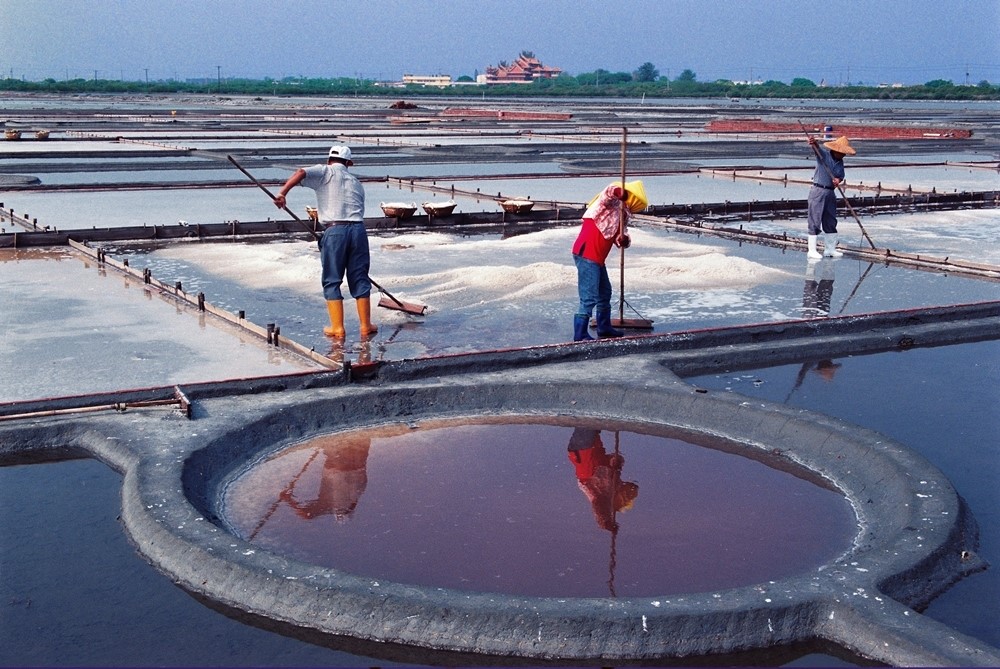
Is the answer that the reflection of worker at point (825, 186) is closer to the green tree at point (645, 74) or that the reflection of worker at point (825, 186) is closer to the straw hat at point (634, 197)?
the straw hat at point (634, 197)

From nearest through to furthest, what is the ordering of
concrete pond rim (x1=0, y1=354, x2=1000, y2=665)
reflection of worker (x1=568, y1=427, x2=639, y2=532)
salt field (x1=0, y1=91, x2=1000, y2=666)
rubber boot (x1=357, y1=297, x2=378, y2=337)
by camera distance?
concrete pond rim (x1=0, y1=354, x2=1000, y2=665)
salt field (x1=0, y1=91, x2=1000, y2=666)
reflection of worker (x1=568, y1=427, x2=639, y2=532)
rubber boot (x1=357, y1=297, x2=378, y2=337)

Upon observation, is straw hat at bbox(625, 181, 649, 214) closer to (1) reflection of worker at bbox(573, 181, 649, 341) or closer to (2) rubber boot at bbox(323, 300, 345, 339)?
(1) reflection of worker at bbox(573, 181, 649, 341)

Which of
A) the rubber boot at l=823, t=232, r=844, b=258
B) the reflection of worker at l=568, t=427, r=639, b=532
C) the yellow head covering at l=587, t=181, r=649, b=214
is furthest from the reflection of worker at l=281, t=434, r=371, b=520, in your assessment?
the rubber boot at l=823, t=232, r=844, b=258

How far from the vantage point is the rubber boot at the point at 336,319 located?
6945 millimetres

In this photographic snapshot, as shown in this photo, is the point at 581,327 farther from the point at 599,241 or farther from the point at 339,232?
the point at 339,232

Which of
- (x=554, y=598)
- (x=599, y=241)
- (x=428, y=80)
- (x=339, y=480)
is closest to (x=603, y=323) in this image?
(x=599, y=241)

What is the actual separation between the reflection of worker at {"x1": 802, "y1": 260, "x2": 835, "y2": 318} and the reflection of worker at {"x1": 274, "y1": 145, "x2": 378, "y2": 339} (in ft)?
9.94

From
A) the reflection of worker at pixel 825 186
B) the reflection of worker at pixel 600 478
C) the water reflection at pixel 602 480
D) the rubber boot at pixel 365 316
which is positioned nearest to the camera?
the water reflection at pixel 602 480

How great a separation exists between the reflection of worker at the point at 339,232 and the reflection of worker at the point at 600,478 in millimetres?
1839

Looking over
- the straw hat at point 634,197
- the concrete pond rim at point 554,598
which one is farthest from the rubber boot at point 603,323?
the concrete pond rim at point 554,598

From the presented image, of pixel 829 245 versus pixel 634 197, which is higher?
pixel 634 197

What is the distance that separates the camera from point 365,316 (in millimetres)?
7125

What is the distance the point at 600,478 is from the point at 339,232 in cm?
256

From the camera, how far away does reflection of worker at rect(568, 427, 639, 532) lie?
478cm
